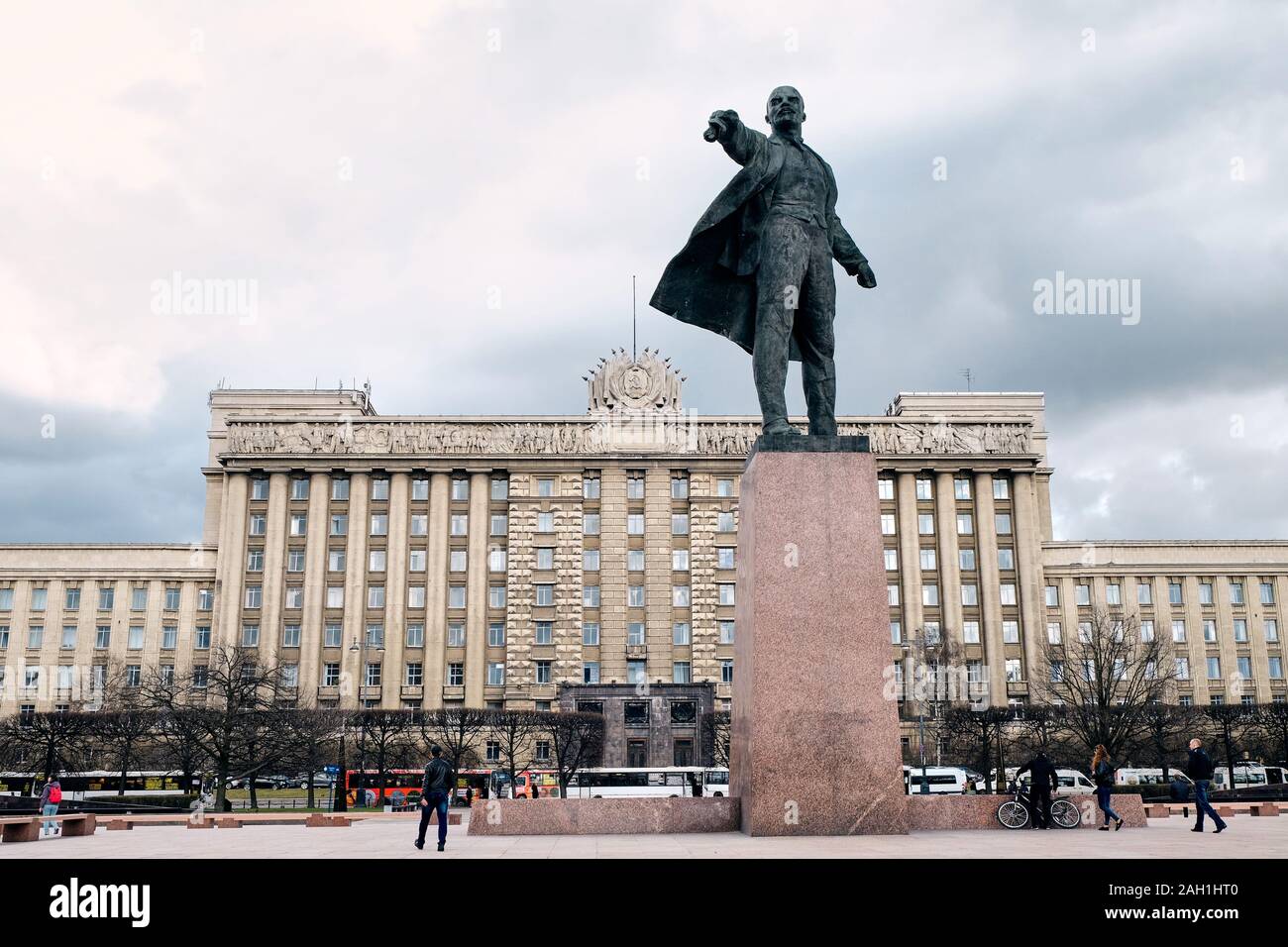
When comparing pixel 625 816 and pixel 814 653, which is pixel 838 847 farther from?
pixel 625 816

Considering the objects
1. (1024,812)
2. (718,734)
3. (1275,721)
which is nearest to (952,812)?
(1024,812)

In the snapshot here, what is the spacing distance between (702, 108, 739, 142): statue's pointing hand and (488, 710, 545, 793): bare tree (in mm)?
45664

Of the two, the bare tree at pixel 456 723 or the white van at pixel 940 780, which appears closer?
the white van at pixel 940 780

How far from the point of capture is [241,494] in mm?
82562

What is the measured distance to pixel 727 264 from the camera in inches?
564

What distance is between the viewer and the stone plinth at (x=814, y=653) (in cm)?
1181

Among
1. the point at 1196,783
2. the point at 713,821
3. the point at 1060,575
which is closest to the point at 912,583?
the point at 1060,575

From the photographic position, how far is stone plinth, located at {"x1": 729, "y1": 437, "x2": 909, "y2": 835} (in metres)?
11.8

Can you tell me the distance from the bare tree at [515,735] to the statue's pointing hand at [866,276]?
44.1 meters

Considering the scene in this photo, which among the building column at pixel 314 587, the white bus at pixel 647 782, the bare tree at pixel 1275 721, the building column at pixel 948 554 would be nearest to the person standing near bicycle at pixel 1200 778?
the white bus at pixel 647 782

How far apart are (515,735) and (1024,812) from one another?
60.6 meters

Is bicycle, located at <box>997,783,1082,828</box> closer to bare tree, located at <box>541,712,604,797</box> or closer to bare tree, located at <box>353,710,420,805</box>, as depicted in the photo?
bare tree, located at <box>353,710,420,805</box>

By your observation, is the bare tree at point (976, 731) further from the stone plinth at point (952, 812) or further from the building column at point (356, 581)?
the stone plinth at point (952, 812)
